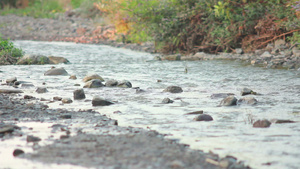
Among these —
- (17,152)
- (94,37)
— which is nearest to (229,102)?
(17,152)

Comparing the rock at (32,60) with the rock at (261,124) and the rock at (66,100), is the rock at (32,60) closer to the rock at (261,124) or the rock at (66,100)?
the rock at (66,100)

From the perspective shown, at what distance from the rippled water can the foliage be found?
1347 cm

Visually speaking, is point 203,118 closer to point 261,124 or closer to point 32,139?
point 261,124

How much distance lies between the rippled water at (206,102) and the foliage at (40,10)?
13470 mm

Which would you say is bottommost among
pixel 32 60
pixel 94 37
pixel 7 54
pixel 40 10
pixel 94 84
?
pixel 94 84

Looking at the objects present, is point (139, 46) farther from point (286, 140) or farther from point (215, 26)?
point (286, 140)

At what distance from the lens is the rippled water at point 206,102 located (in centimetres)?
277

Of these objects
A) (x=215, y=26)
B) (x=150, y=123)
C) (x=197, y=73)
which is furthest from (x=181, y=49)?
(x=150, y=123)

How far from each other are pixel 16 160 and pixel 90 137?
57cm

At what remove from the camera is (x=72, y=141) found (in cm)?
276

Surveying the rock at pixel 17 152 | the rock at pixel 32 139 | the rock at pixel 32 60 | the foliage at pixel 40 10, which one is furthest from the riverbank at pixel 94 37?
the rock at pixel 17 152

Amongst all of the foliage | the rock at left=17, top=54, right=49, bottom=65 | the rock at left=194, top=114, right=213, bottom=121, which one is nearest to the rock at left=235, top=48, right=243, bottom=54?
the rock at left=17, top=54, right=49, bottom=65

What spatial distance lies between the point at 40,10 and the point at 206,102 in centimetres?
2003

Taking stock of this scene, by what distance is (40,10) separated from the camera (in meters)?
22.8
